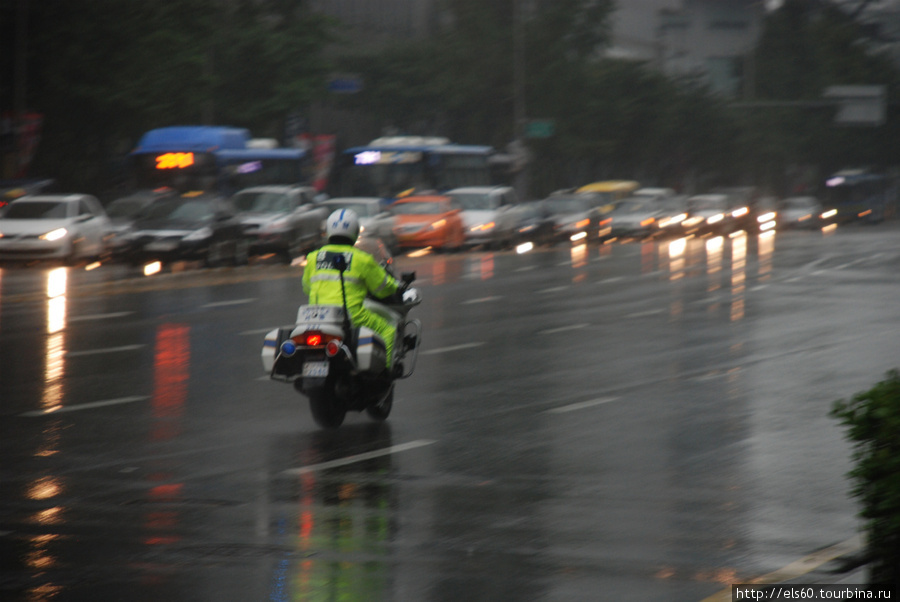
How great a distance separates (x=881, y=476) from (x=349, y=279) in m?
5.89

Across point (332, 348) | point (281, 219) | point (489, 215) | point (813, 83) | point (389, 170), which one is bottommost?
point (332, 348)

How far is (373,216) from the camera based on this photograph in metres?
35.3

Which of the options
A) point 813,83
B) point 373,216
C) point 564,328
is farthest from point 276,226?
point 813,83

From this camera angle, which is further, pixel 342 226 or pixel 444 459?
pixel 342 226

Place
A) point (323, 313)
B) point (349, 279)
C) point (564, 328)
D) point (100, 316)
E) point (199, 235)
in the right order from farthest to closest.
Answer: point (199, 235)
point (100, 316)
point (564, 328)
point (349, 279)
point (323, 313)

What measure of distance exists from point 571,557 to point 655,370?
765 centimetres

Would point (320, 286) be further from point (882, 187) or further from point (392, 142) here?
point (882, 187)

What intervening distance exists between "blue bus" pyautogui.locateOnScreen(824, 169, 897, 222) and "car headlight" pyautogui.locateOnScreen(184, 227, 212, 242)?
1874 inches

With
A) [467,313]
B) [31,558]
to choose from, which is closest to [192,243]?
[467,313]

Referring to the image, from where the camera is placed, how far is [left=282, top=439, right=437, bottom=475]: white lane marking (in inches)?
354

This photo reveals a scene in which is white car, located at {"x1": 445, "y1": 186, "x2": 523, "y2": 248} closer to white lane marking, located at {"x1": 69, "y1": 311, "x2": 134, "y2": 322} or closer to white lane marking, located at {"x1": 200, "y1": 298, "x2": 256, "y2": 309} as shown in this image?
white lane marking, located at {"x1": 200, "y1": 298, "x2": 256, "y2": 309}

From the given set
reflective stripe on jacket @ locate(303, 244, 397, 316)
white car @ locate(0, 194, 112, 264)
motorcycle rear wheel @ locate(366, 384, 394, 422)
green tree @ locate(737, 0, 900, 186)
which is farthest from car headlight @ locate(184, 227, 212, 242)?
green tree @ locate(737, 0, 900, 186)

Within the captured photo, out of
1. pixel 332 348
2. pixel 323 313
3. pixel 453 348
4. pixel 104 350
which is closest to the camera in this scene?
pixel 332 348

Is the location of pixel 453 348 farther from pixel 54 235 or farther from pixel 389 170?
pixel 389 170
